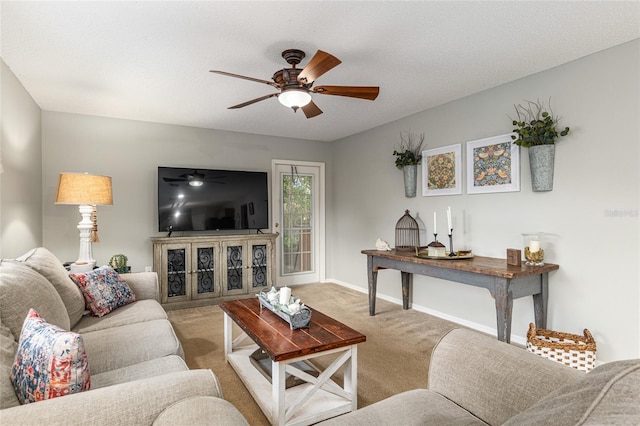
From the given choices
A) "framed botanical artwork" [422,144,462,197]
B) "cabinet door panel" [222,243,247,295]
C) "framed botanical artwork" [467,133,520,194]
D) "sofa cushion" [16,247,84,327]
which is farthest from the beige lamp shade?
"framed botanical artwork" [467,133,520,194]

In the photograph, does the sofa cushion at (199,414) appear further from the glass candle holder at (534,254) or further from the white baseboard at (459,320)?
the white baseboard at (459,320)

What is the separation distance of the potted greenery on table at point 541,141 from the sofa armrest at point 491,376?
207 centimetres

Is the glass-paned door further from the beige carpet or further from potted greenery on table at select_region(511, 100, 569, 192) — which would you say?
potted greenery on table at select_region(511, 100, 569, 192)

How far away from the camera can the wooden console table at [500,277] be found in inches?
101

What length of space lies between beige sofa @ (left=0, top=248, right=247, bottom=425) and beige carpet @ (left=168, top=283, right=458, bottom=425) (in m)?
0.55

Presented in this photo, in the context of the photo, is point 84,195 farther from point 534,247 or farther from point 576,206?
point 576,206

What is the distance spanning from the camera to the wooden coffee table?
1831 mm

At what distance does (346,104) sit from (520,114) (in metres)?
1.73

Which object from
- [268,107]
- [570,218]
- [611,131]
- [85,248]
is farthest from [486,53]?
[85,248]

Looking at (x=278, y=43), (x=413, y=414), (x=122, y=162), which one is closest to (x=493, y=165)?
(x=278, y=43)

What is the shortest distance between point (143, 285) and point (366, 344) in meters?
2.06

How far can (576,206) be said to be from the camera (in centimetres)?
277

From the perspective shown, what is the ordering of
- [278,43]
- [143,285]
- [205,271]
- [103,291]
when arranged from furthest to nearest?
[205,271] → [143,285] → [103,291] → [278,43]

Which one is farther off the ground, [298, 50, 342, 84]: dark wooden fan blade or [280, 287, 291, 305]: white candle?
[298, 50, 342, 84]: dark wooden fan blade
